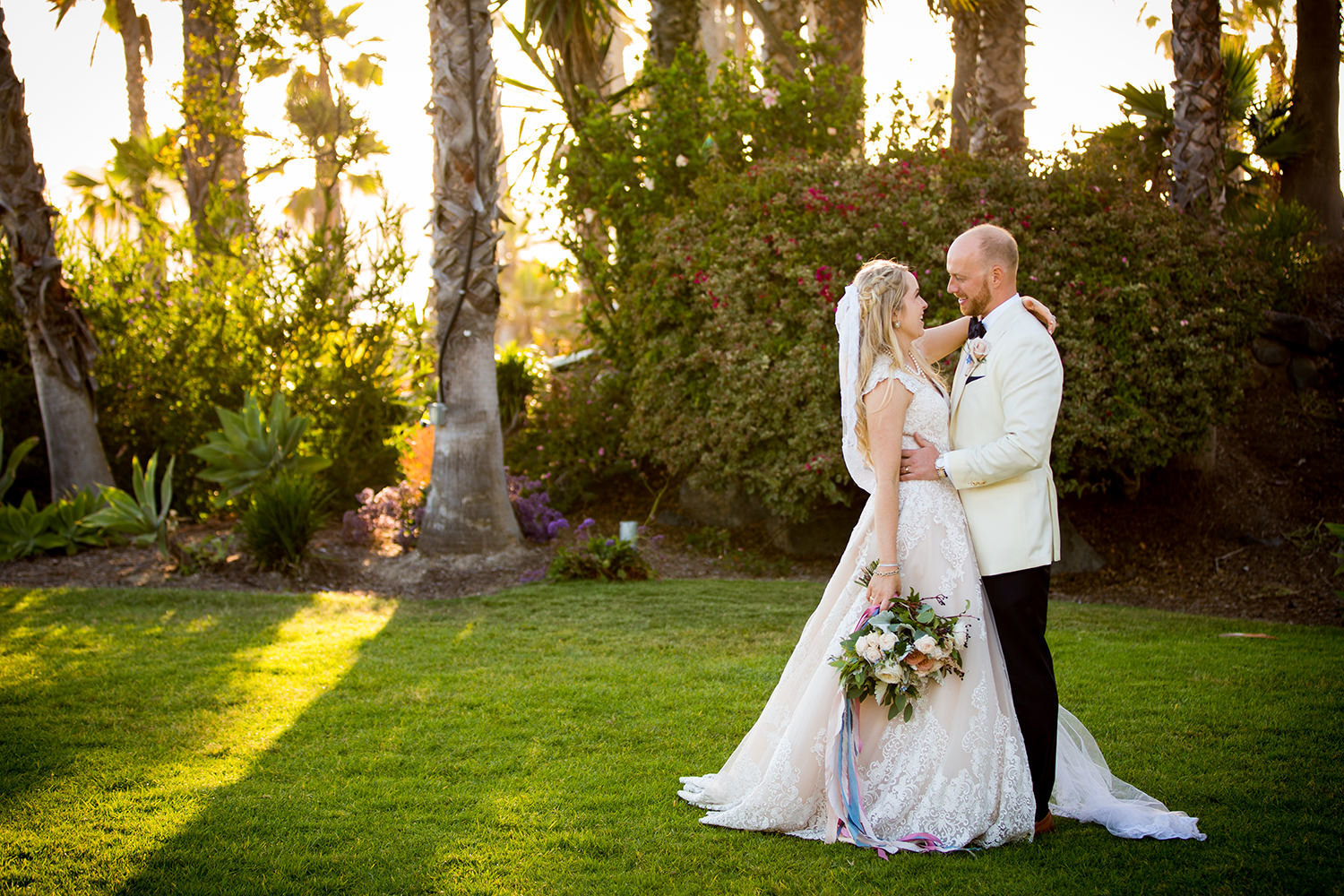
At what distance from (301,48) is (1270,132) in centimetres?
1134

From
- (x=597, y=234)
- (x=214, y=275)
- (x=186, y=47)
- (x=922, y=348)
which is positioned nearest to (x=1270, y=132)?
(x=597, y=234)

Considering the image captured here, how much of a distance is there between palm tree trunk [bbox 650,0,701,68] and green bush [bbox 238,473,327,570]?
6.44 metres

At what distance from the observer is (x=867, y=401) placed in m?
3.27

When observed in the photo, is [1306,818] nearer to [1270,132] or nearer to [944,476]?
[944,476]

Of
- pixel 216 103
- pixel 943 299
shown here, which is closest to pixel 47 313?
pixel 216 103

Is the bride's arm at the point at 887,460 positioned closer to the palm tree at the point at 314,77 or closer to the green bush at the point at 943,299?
the green bush at the point at 943,299

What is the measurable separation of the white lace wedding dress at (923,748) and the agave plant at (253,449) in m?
5.57

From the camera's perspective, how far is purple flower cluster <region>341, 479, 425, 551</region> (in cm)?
875

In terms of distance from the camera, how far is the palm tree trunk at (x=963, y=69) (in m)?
11.0

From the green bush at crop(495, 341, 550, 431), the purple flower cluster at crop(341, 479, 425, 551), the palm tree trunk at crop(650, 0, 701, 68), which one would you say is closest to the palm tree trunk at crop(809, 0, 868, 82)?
the palm tree trunk at crop(650, 0, 701, 68)

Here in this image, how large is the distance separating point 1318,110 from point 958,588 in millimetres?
11858

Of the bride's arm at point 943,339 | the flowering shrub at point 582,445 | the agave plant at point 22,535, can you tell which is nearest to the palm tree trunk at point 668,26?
the flowering shrub at point 582,445

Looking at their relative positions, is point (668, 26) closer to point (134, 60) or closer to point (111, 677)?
point (111, 677)

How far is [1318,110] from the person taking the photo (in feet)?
38.3
